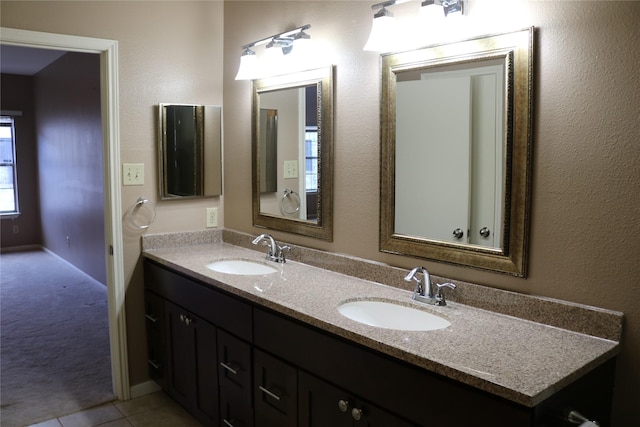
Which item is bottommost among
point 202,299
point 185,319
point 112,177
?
point 185,319

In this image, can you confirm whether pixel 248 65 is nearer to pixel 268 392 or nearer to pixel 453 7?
pixel 453 7

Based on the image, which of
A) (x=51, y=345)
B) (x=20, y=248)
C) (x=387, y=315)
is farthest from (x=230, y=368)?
(x=20, y=248)

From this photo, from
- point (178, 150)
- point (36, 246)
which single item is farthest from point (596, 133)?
point (36, 246)

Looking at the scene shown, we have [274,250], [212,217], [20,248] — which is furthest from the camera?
[20,248]

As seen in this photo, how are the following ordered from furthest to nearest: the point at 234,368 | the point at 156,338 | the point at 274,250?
the point at 156,338
the point at 274,250
the point at 234,368

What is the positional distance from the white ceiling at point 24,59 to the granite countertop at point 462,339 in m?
4.33

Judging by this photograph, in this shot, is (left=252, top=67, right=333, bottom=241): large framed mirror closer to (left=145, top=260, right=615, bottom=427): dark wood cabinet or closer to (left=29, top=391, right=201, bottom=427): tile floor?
(left=145, top=260, right=615, bottom=427): dark wood cabinet

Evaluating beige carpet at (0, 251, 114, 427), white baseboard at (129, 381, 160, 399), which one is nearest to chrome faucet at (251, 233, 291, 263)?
white baseboard at (129, 381, 160, 399)

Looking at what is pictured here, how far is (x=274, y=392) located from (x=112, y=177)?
57.8 inches

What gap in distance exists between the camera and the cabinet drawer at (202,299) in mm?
2170

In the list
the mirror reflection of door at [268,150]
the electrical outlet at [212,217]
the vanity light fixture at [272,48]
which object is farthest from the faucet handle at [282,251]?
the vanity light fixture at [272,48]

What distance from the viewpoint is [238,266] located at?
2.78 meters

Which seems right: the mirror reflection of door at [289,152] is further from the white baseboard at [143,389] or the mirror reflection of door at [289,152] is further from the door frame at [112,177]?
the white baseboard at [143,389]

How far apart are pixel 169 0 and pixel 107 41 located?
16.5 inches
